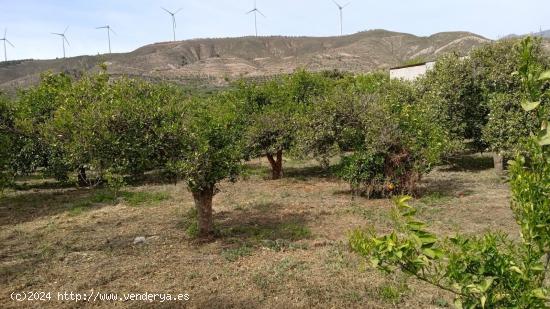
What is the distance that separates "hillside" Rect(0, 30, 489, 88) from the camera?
94.3m

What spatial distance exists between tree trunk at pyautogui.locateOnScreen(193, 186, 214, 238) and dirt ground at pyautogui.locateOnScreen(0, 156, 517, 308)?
0.43m

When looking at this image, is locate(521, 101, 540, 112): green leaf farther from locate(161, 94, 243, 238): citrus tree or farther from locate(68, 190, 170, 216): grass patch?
locate(68, 190, 170, 216): grass patch

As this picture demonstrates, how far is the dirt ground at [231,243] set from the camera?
7516 mm

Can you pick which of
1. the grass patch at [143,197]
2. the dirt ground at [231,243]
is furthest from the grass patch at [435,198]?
the grass patch at [143,197]

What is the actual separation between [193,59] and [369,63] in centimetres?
5510

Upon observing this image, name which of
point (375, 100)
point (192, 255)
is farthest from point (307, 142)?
point (192, 255)

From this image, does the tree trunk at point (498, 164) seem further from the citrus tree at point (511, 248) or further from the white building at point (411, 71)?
the white building at point (411, 71)

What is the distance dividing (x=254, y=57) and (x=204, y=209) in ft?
375

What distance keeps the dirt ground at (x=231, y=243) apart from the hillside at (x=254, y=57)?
2670 inches

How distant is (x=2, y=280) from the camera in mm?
8719

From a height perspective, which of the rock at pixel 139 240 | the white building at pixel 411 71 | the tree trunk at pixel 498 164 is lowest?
the rock at pixel 139 240

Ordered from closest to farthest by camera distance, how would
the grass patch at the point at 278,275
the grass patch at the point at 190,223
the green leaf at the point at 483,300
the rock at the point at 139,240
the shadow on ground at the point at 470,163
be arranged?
1. the green leaf at the point at 483,300
2. the grass patch at the point at 278,275
3. the rock at the point at 139,240
4. the grass patch at the point at 190,223
5. the shadow on ground at the point at 470,163

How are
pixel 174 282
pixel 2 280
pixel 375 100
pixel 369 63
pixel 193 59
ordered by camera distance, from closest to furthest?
pixel 174 282
pixel 2 280
pixel 375 100
pixel 369 63
pixel 193 59

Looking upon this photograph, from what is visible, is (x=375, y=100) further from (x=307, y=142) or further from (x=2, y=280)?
(x=2, y=280)
